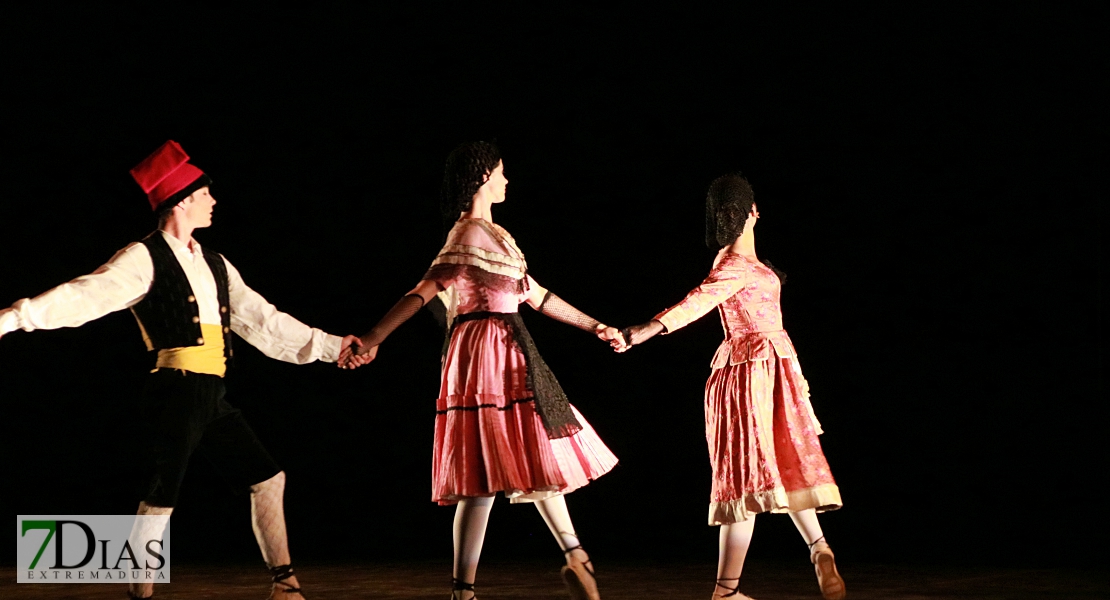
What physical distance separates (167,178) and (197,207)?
11 cm

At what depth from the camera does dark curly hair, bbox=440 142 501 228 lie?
3.66 m

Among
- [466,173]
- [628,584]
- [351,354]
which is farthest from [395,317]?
[628,584]

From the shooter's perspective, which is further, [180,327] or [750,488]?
[750,488]

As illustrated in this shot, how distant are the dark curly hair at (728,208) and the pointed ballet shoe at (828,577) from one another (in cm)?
100

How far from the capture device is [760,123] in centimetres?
550

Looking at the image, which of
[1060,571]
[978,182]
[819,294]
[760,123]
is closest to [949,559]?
[1060,571]

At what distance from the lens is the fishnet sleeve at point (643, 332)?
12.7 feet

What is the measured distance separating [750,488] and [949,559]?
1.57 m

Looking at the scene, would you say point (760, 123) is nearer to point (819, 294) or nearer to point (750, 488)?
point (819, 294)

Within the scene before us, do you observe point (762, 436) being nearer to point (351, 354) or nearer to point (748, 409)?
point (748, 409)

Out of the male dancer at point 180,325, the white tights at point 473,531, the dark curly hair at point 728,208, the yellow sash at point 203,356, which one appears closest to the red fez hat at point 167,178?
the male dancer at point 180,325

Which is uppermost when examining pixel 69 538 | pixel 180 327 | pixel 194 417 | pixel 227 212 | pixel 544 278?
pixel 227 212

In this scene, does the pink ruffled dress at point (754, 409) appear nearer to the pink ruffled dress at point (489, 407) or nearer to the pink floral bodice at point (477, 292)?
the pink ruffled dress at point (489, 407)

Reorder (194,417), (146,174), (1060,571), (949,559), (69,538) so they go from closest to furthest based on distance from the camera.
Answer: (194,417)
(146,174)
(69,538)
(1060,571)
(949,559)
